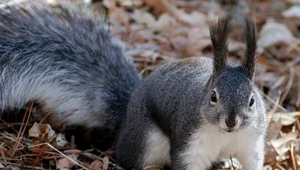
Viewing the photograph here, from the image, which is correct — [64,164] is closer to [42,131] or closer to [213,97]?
[42,131]

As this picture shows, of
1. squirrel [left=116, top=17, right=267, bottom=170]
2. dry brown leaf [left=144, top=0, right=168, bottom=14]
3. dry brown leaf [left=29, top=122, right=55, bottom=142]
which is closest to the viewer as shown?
squirrel [left=116, top=17, right=267, bottom=170]

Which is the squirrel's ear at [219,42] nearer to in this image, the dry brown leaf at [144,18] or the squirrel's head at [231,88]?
the squirrel's head at [231,88]

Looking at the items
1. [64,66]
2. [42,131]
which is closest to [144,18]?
[64,66]

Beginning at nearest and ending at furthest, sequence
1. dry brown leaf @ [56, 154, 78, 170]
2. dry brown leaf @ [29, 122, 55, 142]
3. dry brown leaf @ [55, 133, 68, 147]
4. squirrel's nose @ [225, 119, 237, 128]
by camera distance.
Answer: squirrel's nose @ [225, 119, 237, 128] → dry brown leaf @ [56, 154, 78, 170] → dry brown leaf @ [29, 122, 55, 142] → dry brown leaf @ [55, 133, 68, 147]

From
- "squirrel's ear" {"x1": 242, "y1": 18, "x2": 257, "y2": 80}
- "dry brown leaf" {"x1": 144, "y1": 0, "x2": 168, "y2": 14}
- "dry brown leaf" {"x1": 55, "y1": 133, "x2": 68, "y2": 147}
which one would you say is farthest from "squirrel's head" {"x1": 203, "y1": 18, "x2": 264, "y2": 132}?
"dry brown leaf" {"x1": 144, "y1": 0, "x2": 168, "y2": 14}

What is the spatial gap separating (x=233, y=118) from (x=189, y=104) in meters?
0.44

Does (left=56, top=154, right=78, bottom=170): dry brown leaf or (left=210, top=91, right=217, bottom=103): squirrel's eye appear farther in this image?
(left=56, top=154, right=78, bottom=170): dry brown leaf

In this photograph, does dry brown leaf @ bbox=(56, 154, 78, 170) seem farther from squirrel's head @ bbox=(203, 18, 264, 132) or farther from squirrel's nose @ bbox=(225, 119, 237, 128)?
squirrel's nose @ bbox=(225, 119, 237, 128)

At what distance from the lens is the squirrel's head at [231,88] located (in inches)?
109

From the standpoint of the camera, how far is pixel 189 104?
3.14 meters

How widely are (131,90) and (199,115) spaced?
83 centimetres

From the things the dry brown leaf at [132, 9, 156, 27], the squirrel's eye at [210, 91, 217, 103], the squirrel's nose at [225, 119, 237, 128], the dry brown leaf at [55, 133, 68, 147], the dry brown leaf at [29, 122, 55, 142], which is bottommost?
the dry brown leaf at [55, 133, 68, 147]

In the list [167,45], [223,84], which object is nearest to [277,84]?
[167,45]

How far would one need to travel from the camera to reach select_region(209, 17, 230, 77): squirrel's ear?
290cm
